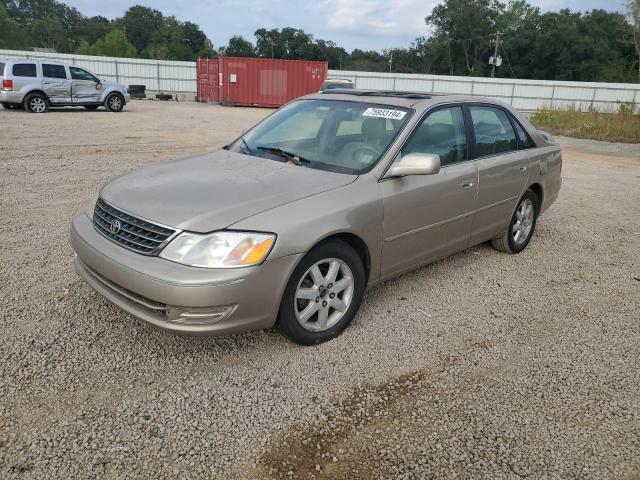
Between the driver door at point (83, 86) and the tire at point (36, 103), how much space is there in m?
0.93

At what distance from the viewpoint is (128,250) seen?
2945mm

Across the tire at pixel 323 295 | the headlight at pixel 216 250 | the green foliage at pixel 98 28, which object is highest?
the green foliage at pixel 98 28

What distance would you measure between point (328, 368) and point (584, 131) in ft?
61.9

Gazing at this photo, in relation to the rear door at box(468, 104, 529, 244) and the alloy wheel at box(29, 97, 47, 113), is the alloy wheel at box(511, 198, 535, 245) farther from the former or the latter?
the alloy wheel at box(29, 97, 47, 113)

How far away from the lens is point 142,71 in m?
33.6

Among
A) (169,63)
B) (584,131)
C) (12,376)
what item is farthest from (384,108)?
(169,63)

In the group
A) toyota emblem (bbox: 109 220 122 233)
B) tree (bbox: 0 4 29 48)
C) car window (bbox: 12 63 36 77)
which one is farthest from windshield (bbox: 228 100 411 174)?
tree (bbox: 0 4 29 48)

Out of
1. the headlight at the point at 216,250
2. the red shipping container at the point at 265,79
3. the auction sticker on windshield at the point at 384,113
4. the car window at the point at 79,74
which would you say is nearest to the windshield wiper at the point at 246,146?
the auction sticker on windshield at the point at 384,113

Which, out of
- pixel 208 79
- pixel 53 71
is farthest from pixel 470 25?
pixel 53 71

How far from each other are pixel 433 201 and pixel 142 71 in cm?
3395

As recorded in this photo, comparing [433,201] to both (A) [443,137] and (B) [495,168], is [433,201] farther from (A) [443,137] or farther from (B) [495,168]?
(B) [495,168]

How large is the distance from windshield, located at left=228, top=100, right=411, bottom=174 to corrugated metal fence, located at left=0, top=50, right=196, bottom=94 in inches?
1265

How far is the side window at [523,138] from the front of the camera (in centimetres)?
505

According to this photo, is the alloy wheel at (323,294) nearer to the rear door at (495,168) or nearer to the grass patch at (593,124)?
the rear door at (495,168)
